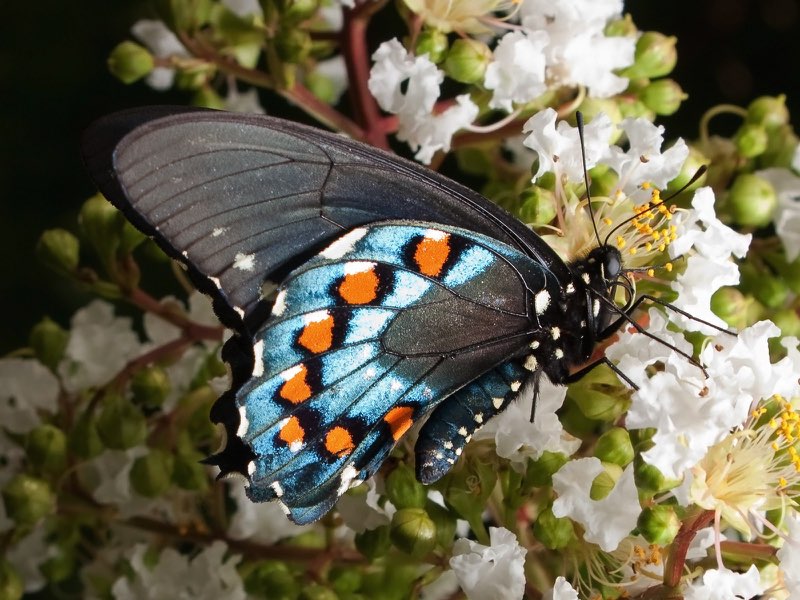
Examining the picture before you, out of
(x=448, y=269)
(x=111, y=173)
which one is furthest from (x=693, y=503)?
(x=111, y=173)

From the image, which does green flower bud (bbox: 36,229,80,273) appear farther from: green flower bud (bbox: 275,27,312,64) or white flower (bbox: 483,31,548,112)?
white flower (bbox: 483,31,548,112)

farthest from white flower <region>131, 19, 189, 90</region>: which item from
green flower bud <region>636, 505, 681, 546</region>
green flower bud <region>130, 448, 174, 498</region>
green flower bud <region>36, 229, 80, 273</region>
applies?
green flower bud <region>636, 505, 681, 546</region>

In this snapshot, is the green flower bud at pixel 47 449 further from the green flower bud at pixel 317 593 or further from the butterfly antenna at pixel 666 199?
the butterfly antenna at pixel 666 199

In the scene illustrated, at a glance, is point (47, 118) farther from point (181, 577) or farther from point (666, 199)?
point (666, 199)

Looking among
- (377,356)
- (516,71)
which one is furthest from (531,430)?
(516,71)

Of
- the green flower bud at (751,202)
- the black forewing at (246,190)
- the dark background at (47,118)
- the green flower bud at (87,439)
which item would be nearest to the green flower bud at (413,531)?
the black forewing at (246,190)
